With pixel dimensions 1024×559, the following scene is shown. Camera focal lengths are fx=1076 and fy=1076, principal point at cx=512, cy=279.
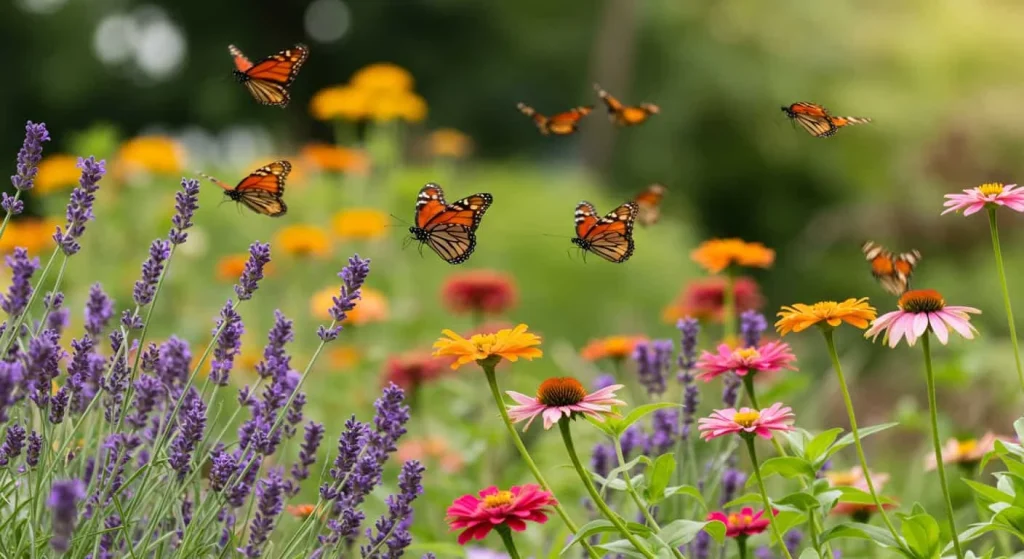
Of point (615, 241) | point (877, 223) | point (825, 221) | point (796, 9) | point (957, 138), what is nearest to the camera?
point (615, 241)

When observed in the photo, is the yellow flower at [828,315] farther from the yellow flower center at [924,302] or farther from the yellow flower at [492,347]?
the yellow flower at [492,347]

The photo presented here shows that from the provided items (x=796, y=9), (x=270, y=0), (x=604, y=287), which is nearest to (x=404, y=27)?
(x=270, y=0)

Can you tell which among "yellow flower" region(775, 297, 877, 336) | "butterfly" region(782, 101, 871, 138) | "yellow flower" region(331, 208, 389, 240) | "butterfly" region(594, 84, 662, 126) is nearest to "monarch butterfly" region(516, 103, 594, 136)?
"butterfly" region(594, 84, 662, 126)

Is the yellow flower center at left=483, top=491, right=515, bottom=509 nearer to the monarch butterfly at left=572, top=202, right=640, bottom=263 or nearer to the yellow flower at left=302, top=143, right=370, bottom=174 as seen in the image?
the monarch butterfly at left=572, top=202, right=640, bottom=263

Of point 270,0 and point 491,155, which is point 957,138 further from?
point 270,0

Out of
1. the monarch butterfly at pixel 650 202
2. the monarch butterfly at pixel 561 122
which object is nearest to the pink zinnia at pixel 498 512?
the monarch butterfly at pixel 561 122

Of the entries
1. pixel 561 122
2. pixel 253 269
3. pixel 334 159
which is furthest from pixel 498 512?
pixel 334 159
